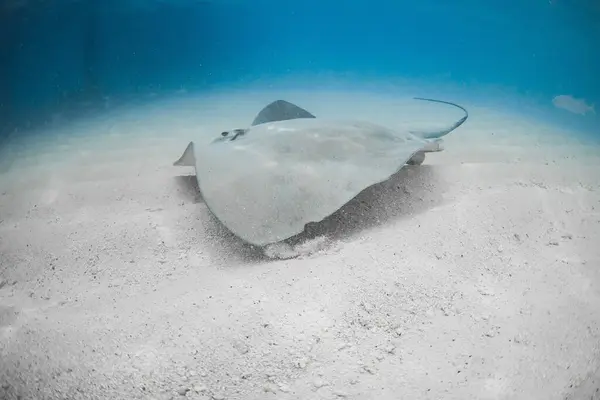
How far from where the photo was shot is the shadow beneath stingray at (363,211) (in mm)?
2816

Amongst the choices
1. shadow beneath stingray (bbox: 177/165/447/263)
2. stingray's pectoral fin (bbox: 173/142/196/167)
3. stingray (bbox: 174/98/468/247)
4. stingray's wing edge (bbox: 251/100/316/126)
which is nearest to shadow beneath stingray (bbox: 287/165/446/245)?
shadow beneath stingray (bbox: 177/165/447/263)

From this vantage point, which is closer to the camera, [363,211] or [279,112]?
[363,211]

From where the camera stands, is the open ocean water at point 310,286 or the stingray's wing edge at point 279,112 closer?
the open ocean water at point 310,286

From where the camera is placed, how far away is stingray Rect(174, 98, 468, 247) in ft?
8.06

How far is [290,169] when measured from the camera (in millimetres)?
2898

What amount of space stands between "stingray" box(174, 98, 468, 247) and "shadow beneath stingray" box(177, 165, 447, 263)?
0.38 meters

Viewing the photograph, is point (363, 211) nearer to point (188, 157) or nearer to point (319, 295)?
point (319, 295)

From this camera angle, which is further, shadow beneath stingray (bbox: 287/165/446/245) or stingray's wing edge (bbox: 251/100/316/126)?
stingray's wing edge (bbox: 251/100/316/126)

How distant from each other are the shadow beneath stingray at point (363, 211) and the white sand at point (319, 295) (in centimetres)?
2

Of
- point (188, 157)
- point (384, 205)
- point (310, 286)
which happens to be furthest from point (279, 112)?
point (310, 286)

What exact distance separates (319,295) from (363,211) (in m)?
1.23

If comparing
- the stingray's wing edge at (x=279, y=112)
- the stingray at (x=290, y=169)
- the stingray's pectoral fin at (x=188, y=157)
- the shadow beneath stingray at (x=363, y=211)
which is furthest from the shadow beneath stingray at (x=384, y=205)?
the stingray's wing edge at (x=279, y=112)

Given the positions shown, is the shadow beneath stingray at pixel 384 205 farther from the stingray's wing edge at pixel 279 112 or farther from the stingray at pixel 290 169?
the stingray's wing edge at pixel 279 112

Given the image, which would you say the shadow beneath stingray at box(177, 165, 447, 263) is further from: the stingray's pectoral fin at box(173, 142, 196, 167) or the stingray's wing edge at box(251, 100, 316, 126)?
the stingray's wing edge at box(251, 100, 316, 126)
